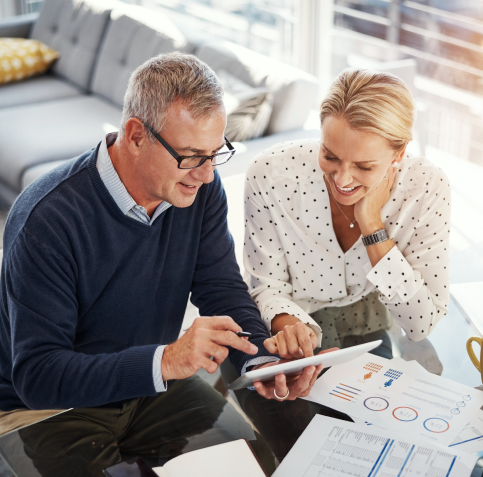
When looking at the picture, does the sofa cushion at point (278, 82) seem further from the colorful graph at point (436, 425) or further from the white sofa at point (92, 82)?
the colorful graph at point (436, 425)

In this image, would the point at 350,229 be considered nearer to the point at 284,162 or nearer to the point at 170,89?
the point at 284,162

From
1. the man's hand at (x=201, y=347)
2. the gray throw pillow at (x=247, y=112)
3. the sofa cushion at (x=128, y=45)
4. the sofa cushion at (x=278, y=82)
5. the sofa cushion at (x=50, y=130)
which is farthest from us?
the sofa cushion at (x=128, y=45)

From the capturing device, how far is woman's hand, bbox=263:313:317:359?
4.15 feet

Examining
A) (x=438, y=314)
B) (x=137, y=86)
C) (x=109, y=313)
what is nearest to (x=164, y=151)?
(x=137, y=86)

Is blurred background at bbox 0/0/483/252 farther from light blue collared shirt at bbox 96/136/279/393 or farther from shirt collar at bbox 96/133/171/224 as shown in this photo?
shirt collar at bbox 96/133/171/224

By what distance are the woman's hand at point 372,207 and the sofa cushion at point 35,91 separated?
2.99 metres

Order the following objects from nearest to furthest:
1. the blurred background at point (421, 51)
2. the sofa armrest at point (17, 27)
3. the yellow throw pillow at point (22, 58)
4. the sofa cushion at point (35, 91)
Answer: the blurred background at point (421, 51)
the sofa cushion at point (35, 91)
the yellow throw pillow at point (22, 58)
the sofa armrest at point (17, 27)

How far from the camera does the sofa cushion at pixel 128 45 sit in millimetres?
3469

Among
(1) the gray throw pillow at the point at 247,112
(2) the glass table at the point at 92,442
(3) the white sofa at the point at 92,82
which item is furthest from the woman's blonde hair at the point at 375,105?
(1) the gray throw pillow at the point at 247,112

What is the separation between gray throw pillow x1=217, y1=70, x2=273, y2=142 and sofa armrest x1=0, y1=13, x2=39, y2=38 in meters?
2.36

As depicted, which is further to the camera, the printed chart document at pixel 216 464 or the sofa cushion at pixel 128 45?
the sofa cushion at pixel 128 45

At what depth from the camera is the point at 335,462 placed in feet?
3.37

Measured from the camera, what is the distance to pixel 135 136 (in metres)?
1.24

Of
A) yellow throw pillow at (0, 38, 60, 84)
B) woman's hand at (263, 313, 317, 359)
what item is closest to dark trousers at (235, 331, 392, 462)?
woman's hand at (263, 313, 317, 359)
